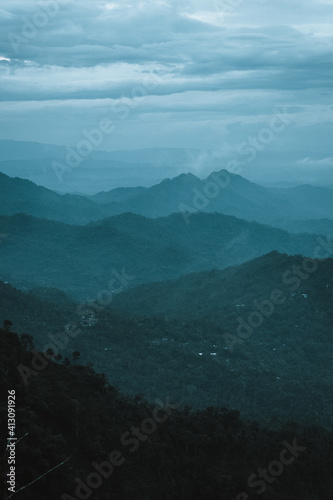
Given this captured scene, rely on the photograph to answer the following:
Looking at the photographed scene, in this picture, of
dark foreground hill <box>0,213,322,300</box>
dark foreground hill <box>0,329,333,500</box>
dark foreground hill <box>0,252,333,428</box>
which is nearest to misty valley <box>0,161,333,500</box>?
dark foreground hill <box>0,329,333,500</box>

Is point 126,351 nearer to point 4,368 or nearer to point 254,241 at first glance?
point 4,368

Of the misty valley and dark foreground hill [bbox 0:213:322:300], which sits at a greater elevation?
dark foreground hill [bbox 0:213:322:300]

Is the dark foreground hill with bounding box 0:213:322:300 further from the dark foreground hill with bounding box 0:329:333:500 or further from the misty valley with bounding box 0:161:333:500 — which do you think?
the dark foreground hill with bounding box 0:329:333:500

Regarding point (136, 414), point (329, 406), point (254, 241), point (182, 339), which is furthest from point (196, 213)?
point (136, 414)

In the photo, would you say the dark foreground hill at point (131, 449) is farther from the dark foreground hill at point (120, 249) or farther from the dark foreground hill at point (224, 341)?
the dark foreground hill at point (120, 249)

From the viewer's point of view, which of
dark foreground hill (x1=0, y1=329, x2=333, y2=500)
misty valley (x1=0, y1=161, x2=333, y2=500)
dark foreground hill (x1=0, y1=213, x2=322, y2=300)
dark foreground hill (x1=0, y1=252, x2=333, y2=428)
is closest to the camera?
dark foreground hill (x1=0, y1=329, x2=333, y2=500)

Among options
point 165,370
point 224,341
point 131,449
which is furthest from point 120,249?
point 131,449

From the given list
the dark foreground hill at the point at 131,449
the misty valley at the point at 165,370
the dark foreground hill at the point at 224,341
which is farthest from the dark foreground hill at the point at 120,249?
the dark foreground hill at the point at 131,449
